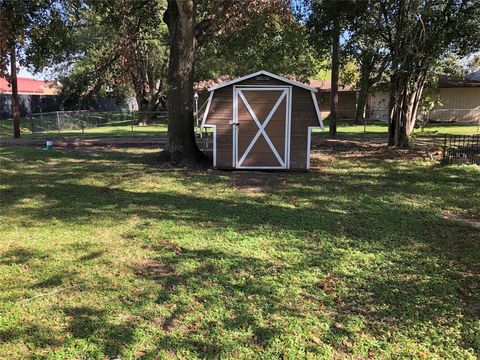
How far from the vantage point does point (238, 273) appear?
4.80 m

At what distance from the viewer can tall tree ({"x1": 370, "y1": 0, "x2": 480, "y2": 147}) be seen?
14.1 m

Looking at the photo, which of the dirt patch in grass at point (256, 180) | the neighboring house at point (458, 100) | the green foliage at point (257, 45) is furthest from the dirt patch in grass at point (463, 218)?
the neighboring house at point (458, 100)

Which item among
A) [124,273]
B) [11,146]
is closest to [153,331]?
[124,273]

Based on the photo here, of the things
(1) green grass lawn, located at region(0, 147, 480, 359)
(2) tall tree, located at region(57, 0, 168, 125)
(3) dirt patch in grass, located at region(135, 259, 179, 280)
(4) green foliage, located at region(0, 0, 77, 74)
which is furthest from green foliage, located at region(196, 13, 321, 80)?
(3) dirt patch in grass, located at region(135, 259, 179, 280)

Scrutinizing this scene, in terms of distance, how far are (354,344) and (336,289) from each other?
978 mm

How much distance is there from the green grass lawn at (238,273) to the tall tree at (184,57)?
394 centimetres

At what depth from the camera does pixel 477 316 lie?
155 inches

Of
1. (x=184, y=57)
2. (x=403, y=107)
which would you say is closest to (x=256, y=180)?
(x=184, y=57)

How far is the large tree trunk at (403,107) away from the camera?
15.6 metres

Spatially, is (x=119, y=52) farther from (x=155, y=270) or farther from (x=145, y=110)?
(x=145, y=110)

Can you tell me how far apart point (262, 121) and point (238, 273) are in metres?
7.48

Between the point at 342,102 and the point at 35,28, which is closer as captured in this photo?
the point at 35,28

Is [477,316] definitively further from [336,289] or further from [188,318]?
[188,318]

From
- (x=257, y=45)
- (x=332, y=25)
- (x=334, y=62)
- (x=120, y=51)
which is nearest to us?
(x=120, y=51)
